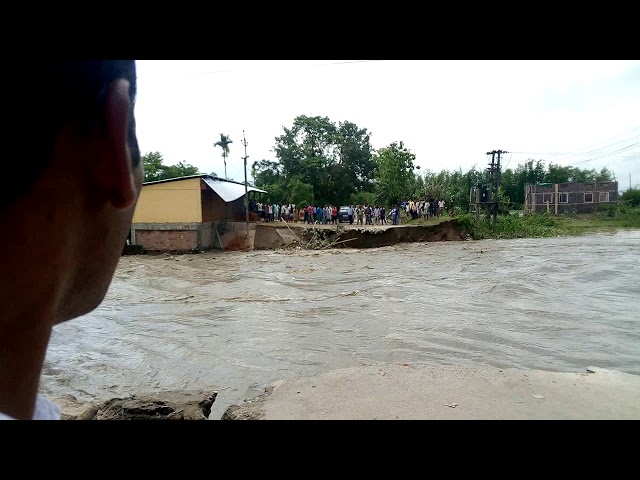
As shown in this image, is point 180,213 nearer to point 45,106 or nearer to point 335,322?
point 335,322

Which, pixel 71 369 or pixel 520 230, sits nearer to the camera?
pixel 71 369

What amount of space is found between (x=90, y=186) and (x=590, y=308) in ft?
34.8

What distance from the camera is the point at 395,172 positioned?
23.9m

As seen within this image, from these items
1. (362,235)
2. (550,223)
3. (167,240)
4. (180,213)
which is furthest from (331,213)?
(550,223)

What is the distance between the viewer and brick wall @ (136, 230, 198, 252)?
57.5 ft

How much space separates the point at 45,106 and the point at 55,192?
0.12m

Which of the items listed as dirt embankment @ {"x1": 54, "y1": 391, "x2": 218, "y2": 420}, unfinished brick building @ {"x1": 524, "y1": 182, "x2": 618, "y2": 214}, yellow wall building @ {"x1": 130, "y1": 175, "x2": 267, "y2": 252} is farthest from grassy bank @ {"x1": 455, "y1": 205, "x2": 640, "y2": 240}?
dirt embankment @ {"x1": 54, "y1": 391, "x2": 218, "y2": 420}

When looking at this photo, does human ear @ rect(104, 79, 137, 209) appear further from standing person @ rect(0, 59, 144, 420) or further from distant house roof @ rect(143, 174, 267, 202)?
distant house roof @ rect(143, 174, 267, 202)

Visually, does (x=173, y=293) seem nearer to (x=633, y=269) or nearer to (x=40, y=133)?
(x=40, y=133)

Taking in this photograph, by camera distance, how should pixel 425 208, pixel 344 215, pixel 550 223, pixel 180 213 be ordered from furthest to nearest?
1. pixel 550 223
2. pixel 425 208
3. pixel 344 215
4. pixel 180 213
